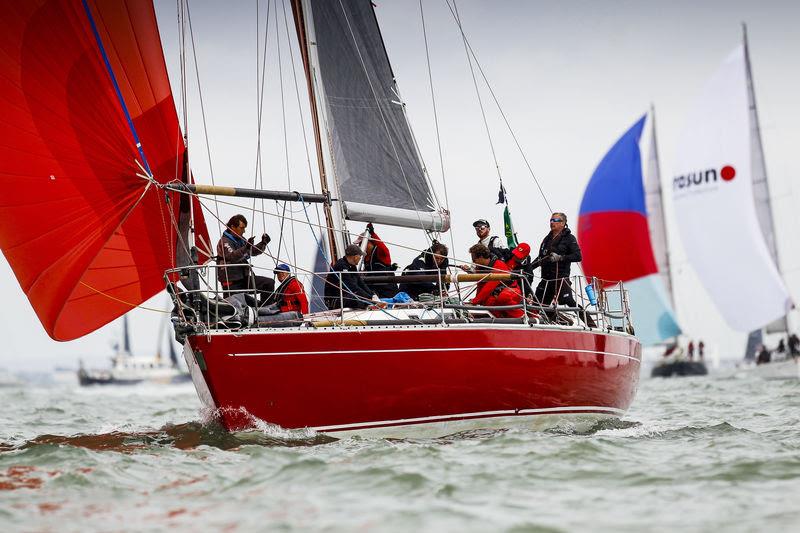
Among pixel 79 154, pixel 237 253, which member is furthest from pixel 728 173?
pixel 79 154

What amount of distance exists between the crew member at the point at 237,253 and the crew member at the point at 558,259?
3139 mm

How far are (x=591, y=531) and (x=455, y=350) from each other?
406 cm

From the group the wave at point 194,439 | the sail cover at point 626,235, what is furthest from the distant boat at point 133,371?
the wave at point 194,439

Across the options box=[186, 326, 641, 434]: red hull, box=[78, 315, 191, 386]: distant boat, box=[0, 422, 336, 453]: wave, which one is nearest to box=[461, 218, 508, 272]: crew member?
box=[186, 326, 641, 434]: red hull

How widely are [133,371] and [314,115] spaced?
5465cm

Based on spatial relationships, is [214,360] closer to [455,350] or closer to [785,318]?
[455,350]

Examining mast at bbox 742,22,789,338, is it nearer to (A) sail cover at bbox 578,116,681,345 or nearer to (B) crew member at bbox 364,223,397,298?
(A) sail cover at bbox 578,116,681,345

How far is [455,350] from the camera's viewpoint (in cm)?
917

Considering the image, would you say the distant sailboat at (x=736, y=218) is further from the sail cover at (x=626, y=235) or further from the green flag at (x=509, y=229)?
the green flag at (x=509, y=229)

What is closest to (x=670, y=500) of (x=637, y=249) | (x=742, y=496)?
(x=742, y=496)

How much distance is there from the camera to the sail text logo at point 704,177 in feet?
100.0

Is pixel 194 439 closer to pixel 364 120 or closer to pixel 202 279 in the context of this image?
pixel 202 279

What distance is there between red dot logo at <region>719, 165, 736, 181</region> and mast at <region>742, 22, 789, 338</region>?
1.35 metres

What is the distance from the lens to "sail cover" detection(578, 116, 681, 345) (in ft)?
113
